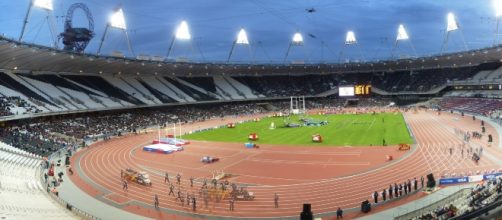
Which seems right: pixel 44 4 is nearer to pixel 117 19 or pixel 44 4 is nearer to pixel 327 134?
pixel 117 19

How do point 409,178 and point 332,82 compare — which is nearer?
point 409,178

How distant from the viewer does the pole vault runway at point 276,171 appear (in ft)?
81.8

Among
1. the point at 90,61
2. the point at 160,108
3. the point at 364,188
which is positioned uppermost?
the point at 90,61

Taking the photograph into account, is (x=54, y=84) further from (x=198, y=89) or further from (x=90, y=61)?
(x=198, y=89)

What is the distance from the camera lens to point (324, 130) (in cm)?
5612

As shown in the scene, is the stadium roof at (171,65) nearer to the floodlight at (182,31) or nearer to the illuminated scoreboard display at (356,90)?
the floodlight at (182,31)

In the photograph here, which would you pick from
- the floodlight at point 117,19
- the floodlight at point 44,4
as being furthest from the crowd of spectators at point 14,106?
the floodlight at point 117,19

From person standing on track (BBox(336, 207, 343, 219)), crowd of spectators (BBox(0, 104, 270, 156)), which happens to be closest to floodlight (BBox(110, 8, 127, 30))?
crowd of spectators (BBox(0, 104, 270, 156))

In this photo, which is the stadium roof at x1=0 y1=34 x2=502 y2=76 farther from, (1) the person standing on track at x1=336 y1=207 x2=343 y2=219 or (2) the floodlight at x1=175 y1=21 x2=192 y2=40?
(1) the person standing on track at x1=336 y1=207 x2=343 y2=219

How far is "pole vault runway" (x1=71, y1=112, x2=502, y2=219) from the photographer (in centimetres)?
2492

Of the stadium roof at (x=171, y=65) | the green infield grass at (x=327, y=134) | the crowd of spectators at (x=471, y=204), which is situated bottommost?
the crowd of spectators at (x=471, y=204)

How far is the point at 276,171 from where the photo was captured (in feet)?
108

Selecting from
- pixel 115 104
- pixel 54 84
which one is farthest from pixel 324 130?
pixel 54 84

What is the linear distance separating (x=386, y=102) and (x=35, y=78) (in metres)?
79.8
